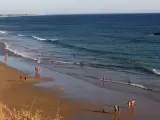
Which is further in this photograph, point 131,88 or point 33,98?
point 131,88

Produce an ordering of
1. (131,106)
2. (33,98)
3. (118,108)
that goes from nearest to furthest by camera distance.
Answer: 1. (118,108)
2. (131,106)
3. (33,98)

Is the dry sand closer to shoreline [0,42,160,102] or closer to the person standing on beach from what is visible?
the person standing on beach

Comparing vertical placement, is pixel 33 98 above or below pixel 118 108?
below

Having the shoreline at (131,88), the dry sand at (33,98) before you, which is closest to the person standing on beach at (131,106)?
the dry sand at (33,98)

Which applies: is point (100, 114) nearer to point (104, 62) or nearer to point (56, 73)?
point (56, 73)

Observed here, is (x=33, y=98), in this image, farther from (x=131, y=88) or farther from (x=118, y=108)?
(x=131, y=88)

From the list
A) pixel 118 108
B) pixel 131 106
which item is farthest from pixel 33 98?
pixel 131 106

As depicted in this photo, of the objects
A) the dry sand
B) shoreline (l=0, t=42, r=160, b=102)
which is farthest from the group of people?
shoreline (l=0, t=42, r=160, b=102)

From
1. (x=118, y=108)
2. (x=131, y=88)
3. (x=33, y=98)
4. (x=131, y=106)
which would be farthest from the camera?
(x=131, y=88)

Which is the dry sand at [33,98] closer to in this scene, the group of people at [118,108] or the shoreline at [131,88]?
the group of people at [118,108]

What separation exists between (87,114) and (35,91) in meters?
6.25

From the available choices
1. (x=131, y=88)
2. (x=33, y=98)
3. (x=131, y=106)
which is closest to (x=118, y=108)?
(x=131, y=106)

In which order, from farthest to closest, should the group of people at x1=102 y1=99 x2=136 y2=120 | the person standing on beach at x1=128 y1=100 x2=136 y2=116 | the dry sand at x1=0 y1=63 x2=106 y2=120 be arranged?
the dry sand at x1=0 y1=63 x2=106 y2=120, the person standing on beach at x1=128 y1=100 x2=136 y2=116, the group of people at x1=102 y1=99 x2=136 y2=120

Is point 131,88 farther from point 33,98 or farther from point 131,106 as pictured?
point 33,98
